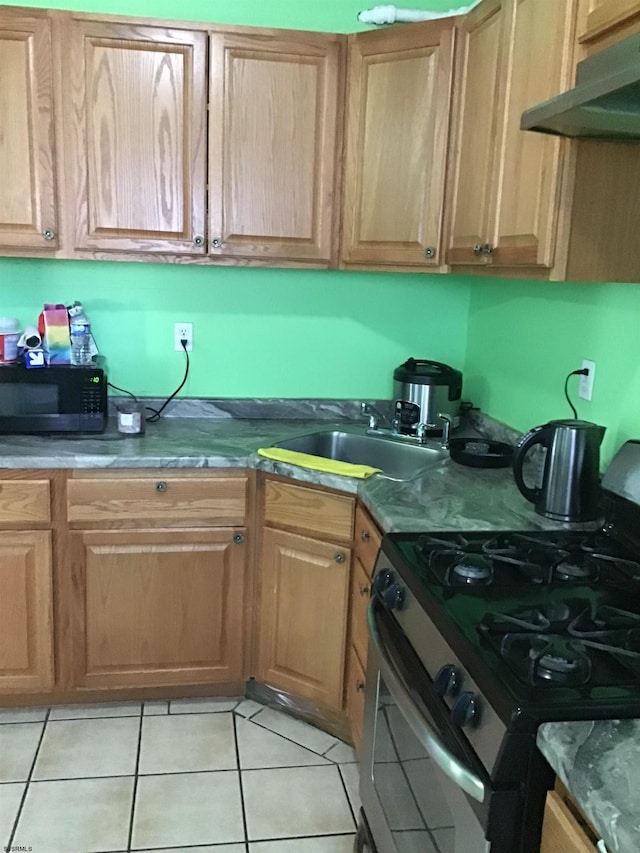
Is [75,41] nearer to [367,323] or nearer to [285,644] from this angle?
[367,323]

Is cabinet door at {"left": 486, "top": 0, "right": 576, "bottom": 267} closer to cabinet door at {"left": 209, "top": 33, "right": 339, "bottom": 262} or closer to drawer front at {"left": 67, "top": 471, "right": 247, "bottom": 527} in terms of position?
cabinet door at {"left": 209, "top": 33, "right": 339, "bottom": 262}

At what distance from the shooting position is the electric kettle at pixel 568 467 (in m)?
1.75

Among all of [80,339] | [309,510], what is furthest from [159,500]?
[80,339]

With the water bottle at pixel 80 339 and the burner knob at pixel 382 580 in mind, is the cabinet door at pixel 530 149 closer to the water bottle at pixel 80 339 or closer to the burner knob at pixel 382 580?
the burner knob at pixel 382 580

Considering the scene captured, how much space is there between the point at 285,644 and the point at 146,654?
445 mm

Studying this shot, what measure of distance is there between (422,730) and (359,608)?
0.97 metres

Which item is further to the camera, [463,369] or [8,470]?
[463,369]

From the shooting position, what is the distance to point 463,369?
2988mm

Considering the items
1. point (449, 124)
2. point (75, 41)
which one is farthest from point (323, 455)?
point (75, 41)

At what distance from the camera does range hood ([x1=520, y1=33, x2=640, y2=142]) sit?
3.85 ft

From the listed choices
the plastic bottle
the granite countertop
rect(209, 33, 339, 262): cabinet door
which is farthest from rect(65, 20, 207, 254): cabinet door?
the granite countertop

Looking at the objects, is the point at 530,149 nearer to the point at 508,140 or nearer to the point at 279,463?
the point at 508,140

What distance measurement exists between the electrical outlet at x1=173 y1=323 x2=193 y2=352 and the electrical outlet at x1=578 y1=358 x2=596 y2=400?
142cm

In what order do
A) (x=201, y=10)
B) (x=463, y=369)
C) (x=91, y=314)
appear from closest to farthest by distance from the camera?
(x=201, y=10) < (x=91, y=314) < (x=463, y=369)
